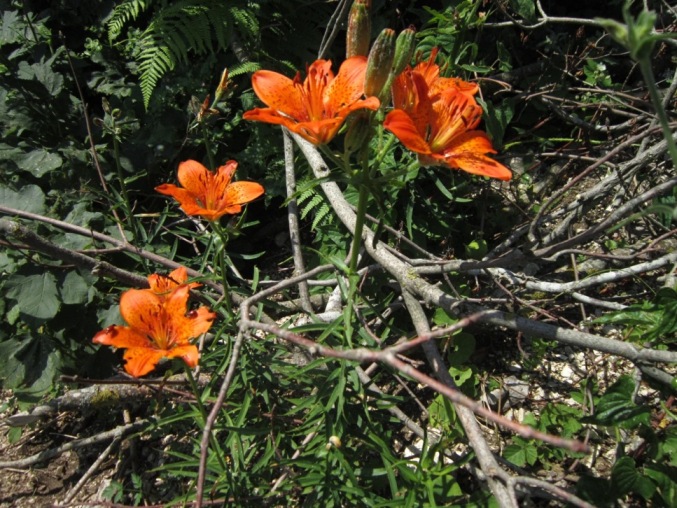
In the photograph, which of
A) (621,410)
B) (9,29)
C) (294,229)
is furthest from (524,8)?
(9,29)

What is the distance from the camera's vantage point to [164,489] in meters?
2.04

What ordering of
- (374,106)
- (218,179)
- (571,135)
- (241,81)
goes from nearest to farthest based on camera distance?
(374,106) → (218,179) → (571,135) → (241,81)

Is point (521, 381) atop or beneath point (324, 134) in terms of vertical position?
beneath

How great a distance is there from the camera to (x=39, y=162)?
2.40 metres

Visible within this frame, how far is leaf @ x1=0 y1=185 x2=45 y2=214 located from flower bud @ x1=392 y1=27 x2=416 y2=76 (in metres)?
1.58

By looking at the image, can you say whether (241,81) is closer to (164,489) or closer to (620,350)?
(164,489)

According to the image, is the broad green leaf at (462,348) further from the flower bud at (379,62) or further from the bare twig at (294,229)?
the flower bud at (379,62)

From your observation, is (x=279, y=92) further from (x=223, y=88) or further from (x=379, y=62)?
(x=223, y=88)

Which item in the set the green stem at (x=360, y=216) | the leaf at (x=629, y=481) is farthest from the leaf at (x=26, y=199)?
the leaf at (x=629, y=481)

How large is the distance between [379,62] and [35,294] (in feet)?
5.08

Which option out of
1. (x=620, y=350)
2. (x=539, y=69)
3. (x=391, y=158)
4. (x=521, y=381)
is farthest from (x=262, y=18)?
(x=620, y=350)

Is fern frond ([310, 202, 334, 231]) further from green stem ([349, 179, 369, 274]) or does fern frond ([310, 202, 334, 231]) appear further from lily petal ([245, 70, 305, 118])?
lily petal ([245, 70, 305, 118])

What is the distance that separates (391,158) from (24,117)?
1808mm

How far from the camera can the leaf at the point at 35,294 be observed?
6.32 ft
